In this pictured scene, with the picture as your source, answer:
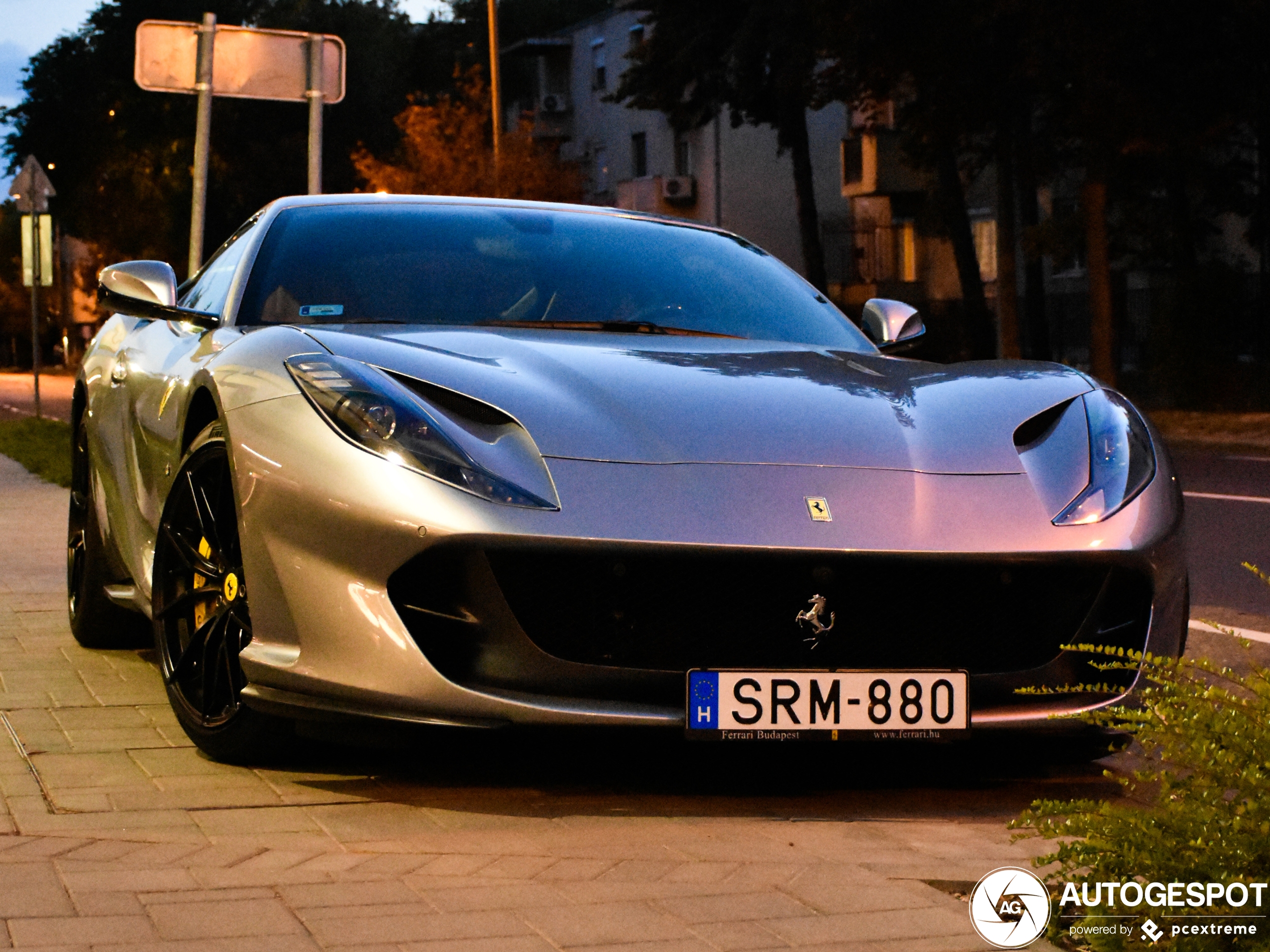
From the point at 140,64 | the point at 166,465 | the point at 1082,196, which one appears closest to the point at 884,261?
the point at 1082,196

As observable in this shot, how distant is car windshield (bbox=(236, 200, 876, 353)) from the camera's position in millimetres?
5371

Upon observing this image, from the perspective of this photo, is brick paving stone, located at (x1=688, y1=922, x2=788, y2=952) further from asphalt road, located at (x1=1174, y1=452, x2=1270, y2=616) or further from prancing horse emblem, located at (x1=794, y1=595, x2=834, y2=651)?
asphalt road, located at (x1=1174, y1=452, x2=1270, y2=616)

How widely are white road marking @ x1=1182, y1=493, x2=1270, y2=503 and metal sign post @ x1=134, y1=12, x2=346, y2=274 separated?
6613 mm

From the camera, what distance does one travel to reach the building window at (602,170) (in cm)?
6469

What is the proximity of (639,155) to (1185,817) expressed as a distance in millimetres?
60007

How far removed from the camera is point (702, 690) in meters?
4.10

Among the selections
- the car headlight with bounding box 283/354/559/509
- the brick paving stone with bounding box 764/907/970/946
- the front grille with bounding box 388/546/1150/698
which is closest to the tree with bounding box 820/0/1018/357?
the car headlight with bounding box 283/354/559/509

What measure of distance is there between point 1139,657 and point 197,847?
5.88 ft

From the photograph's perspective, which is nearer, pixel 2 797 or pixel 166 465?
pixel 2 797

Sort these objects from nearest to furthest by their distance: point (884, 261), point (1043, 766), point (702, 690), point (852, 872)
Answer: point (852, 872) < point (702, 690) < point (1043, 766) < point (884, 261)

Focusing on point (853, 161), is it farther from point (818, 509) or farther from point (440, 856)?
point (440, 856)

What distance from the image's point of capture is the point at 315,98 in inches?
490

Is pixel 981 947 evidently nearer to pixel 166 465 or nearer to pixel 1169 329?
pixel 166 465

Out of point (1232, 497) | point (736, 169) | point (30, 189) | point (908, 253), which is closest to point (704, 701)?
point (1232, 497)
